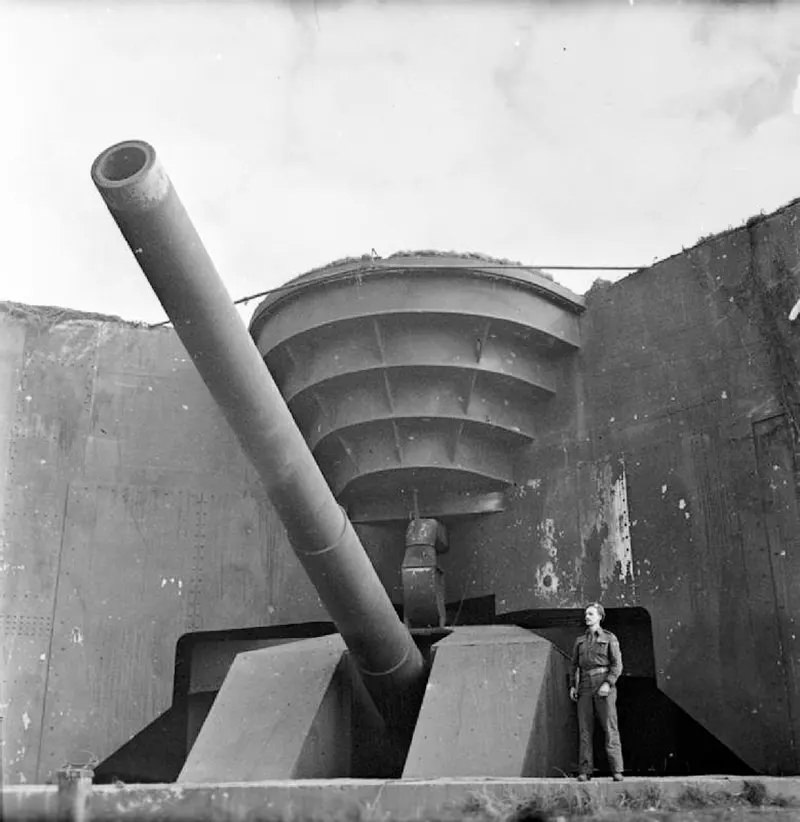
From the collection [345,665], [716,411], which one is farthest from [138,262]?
[716,411]

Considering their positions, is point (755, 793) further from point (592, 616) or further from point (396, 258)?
point (396, 258)

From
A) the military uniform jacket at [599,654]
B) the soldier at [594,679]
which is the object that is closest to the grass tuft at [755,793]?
the soldier at [594,679]

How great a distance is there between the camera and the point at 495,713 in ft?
24.8

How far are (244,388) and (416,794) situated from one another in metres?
2.41

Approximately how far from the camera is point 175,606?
10.2m

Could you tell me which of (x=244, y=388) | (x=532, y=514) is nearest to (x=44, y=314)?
(x=532, y=514)

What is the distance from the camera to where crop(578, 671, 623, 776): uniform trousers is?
6910mm

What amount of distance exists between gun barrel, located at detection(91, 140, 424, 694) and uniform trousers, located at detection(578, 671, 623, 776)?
130 cm

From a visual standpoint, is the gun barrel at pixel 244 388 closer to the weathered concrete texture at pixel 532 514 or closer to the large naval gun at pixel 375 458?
the large naval gun at pixel 375 458

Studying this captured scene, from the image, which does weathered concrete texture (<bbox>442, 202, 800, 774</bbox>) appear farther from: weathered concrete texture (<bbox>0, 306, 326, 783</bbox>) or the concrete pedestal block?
the concrete pedestal block

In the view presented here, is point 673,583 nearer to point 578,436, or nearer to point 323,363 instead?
point 578,436

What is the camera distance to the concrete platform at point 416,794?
18.1ft

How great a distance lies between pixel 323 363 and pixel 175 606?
2.61 m

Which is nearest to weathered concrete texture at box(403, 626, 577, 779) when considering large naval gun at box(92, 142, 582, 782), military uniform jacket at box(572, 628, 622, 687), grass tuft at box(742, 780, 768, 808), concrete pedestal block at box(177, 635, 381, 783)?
large naval gun at box(92, 142, 582, 782)
